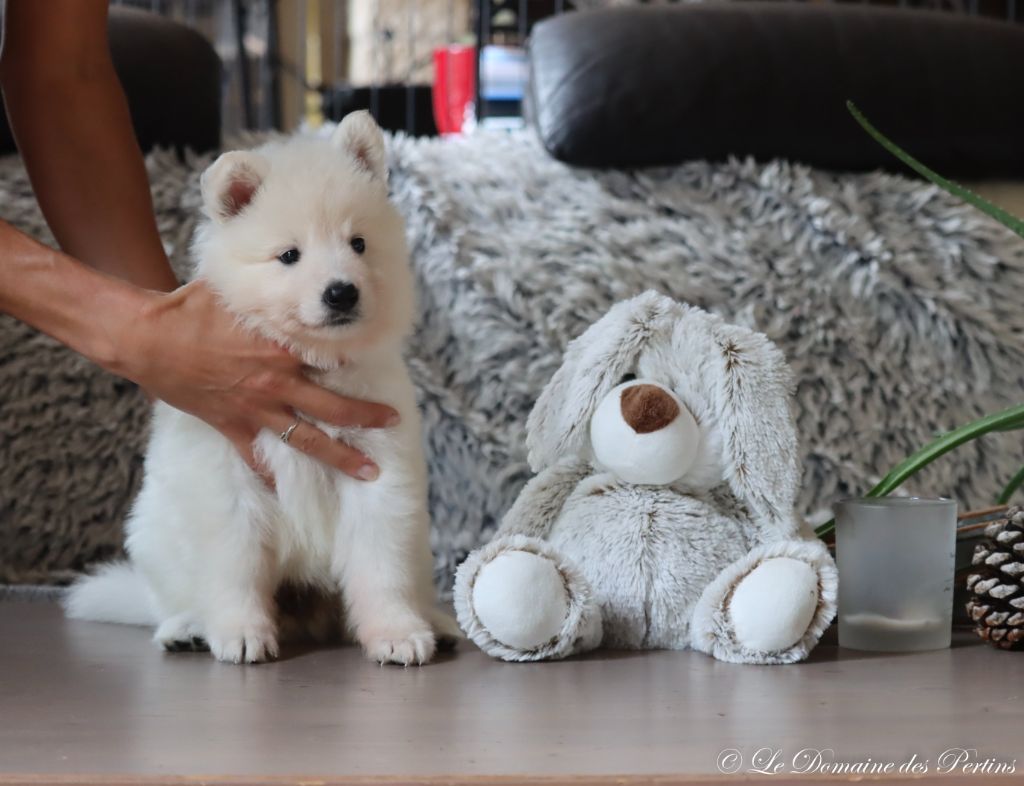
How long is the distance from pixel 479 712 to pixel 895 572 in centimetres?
47

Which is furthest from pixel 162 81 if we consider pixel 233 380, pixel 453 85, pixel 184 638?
pixel 453 85

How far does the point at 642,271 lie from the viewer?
5.70 ft

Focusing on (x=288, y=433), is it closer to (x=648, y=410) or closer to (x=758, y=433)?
(x=648, y=410)

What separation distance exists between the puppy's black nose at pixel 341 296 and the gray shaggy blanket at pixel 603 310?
23.7 inches

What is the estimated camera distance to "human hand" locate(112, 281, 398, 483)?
1.13m

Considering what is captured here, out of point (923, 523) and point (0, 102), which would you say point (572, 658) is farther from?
point (0, 102)

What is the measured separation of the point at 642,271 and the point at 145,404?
75cm

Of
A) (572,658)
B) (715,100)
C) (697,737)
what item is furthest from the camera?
(715,100)

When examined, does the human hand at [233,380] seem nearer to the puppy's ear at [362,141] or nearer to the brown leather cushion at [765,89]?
the puppy's ear at [362,141]

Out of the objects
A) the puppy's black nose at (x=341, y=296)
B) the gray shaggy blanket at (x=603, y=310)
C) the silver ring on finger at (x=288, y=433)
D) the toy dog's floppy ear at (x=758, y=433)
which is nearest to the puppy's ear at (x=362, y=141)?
the puppy's black nose at (x=341, y=296)

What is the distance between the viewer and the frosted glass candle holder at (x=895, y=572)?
3.78ft

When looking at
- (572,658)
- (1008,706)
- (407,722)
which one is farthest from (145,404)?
(1008,706)

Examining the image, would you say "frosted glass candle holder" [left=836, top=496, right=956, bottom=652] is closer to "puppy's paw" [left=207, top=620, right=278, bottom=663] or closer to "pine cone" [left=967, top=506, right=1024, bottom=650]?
"pine cone" [left=967, top=506, right=1024, bottom=650]

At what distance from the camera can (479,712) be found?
921 mm
